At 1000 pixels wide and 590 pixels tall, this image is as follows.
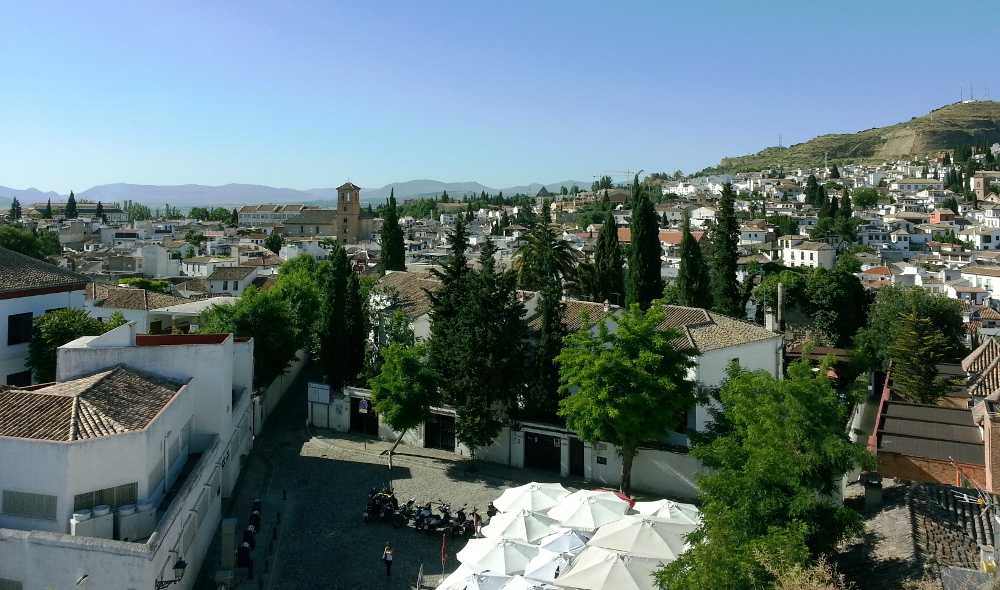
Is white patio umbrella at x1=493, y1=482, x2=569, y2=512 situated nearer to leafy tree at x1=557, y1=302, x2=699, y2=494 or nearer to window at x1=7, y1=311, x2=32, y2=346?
leafy tree at x1=557, y1=302, x2=699, y2=494

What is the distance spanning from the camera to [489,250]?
25.3m

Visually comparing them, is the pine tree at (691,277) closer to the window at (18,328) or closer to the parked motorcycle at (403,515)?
the parked motorcycle at (403,515)

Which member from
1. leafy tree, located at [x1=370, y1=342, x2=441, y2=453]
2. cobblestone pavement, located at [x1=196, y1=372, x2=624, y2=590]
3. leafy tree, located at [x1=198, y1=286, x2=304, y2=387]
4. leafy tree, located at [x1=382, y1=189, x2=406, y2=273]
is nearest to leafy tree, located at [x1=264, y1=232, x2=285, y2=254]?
leafy tree, located at [x1=382, y1=189, x2=406, y2=273]

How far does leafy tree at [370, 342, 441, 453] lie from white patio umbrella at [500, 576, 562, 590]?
30.9 feet

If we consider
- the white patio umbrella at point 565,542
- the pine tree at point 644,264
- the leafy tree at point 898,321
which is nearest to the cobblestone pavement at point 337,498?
the white patio umbrella at point 565,542

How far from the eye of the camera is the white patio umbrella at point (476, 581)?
42.3 ft

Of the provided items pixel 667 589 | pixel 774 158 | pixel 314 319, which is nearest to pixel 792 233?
pixel 314 319

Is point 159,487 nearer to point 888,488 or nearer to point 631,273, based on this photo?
point 888,488

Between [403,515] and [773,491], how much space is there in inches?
371

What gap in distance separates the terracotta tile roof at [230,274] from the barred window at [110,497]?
129ft

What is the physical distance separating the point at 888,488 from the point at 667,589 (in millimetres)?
6597

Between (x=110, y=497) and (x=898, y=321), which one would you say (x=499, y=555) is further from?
(x=898, y=321)

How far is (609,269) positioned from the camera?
3669 cm

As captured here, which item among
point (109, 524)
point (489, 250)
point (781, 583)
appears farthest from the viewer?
point (489, 250)
